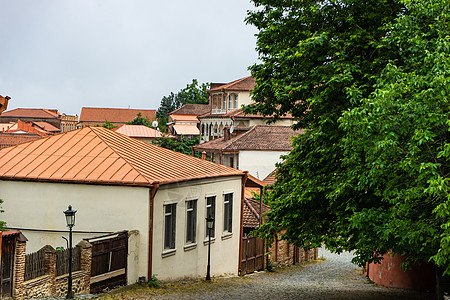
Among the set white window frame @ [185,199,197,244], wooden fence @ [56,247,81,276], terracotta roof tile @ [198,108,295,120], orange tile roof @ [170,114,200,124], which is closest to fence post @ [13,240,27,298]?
wooden fence @ [56,247,81,276]

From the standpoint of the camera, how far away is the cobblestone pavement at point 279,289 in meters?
18.1

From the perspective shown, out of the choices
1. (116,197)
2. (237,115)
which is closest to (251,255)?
(116,197)

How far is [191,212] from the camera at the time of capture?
869 inches

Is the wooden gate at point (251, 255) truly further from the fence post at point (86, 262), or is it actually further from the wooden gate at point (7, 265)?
the wooden gate at point (7, 265)

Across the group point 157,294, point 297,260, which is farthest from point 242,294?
point 297,260

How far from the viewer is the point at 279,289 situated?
21.5m

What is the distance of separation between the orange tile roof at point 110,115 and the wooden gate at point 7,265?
568 ft

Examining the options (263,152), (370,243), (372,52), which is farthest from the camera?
(263,152)

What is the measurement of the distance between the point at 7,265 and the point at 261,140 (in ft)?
146

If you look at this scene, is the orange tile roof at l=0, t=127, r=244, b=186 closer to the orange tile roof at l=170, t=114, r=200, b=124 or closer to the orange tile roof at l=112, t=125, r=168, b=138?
the orange tile roof at l=112, t=125, r=168, b=138

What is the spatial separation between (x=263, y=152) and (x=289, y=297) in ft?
121

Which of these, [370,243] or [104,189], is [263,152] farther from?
[370,243]

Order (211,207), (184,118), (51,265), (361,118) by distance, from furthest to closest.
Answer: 1. (184,118)
2. (211,207)
3. (51,265)
4. (361,118)

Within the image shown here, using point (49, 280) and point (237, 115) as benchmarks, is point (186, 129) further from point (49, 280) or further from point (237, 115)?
point (49, 280)
